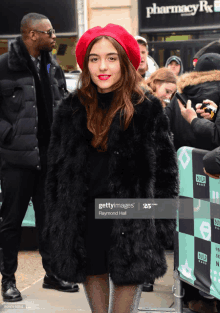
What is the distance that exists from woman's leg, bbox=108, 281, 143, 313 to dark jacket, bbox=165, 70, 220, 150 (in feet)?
4.36

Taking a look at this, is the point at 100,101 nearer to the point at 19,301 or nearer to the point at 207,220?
the point at 207,220

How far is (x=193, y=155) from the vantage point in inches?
115

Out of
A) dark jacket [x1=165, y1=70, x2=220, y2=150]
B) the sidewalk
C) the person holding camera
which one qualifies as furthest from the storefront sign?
the sidewalk

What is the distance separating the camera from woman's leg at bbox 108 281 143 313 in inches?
82.4

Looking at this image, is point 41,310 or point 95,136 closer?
point 95,136

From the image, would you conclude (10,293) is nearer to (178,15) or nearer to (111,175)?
(111,175)

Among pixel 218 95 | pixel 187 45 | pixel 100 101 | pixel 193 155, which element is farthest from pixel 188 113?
pixel 187 45

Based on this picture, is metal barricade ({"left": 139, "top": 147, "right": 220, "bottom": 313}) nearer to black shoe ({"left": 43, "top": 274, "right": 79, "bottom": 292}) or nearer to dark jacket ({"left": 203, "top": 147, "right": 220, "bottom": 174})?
dark jacket ({"left": 203, "top": 147, "right": 220, "bottom": 174})

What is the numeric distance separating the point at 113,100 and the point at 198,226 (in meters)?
1.17

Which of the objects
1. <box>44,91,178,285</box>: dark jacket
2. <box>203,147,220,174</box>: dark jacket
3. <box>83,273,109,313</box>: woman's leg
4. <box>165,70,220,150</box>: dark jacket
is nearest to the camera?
<box>44,91,178,285</box>: dark jacket

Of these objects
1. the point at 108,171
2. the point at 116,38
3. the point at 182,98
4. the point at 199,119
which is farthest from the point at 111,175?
the point at 182,98

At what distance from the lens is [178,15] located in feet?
40.2

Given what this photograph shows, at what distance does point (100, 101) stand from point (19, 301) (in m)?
2.14

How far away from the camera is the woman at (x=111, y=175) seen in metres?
2.07
